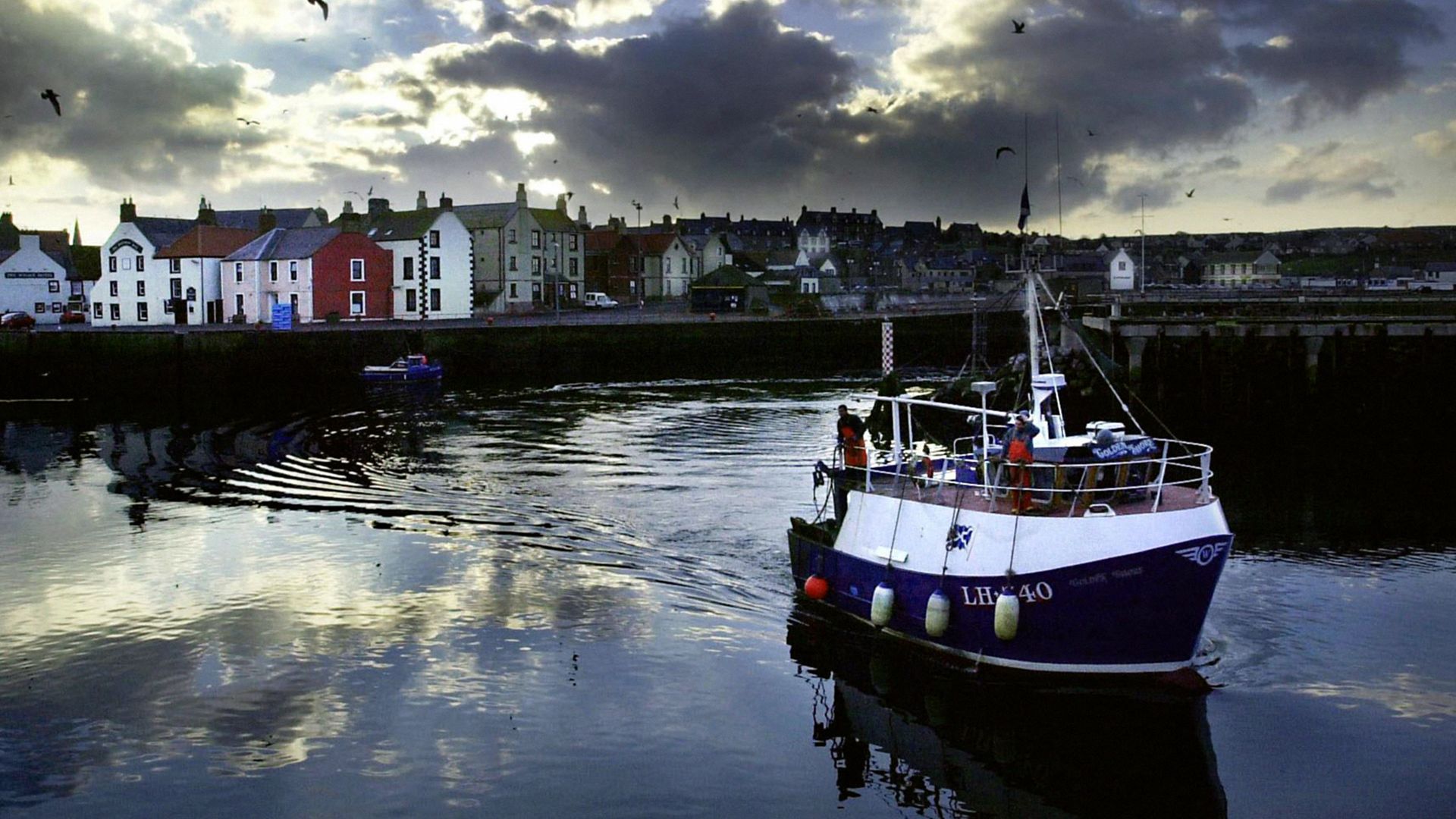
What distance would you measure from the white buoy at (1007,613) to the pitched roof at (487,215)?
79341 mm

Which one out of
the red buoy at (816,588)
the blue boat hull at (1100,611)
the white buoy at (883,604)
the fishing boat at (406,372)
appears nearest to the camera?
the blue boat hull at (1100,611)

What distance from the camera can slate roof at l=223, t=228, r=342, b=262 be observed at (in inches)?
3034

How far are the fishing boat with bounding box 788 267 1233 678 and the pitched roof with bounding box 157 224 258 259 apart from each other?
72202 mm

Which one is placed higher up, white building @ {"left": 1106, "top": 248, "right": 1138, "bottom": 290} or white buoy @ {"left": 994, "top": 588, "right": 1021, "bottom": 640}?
white building @ {"left": 1106, "top": 248, "right": 1138, "bottom": 290}

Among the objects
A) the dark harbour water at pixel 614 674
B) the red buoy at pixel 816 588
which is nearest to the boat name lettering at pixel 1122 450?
the dark harbour water at pixel 614 674

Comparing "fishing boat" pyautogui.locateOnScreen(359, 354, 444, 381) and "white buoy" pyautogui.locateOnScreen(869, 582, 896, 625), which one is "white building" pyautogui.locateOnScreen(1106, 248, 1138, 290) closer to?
"fishing boat" pyautogui.locateOnScreen(359, 354, 444, 381)

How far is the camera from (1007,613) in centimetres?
1605

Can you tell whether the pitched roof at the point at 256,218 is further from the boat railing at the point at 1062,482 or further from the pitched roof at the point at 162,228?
the boat railing at the point at 1062,482

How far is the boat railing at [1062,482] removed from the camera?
16.1 metres

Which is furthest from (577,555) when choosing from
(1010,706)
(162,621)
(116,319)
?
(116,319)

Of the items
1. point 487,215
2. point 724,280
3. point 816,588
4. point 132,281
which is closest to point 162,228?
point 132,281

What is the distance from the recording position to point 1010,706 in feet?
52.5

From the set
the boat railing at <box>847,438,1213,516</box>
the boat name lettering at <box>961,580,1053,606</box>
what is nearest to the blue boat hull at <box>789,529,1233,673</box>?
the boat name lettering at <box>961,580,1053,606</box>

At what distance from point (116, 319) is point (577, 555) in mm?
69890
